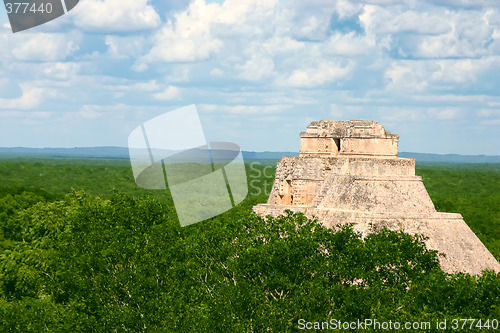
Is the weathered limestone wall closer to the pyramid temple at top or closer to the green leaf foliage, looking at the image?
the pyramid temple at top

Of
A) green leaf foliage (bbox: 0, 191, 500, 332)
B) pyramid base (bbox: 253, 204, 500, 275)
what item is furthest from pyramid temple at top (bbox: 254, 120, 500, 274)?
green leaf foliage (bbox: 0, 191, 500, 332)

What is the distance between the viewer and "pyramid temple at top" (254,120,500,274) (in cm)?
3112

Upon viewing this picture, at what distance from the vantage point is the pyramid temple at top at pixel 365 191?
31125 mm

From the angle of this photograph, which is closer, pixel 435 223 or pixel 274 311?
pixel 274 311

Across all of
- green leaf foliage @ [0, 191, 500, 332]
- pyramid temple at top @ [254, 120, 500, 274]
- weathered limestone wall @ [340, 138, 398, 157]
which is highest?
weathered limestone wall @ [340, 138, 398, 157]

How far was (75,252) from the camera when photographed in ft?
110

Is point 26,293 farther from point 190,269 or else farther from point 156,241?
point 190,269

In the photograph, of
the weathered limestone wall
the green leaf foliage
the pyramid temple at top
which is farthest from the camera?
the weathered limestone wall

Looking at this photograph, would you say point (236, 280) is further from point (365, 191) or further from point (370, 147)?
point (370, 147)

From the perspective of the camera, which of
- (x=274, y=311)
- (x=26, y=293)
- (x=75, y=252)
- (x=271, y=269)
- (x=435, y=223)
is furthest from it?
(x=26, y=293)

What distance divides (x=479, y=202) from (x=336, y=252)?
228 ft

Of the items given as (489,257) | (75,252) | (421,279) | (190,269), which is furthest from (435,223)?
(75,252)

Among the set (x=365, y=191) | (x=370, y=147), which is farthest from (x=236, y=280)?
(x=370, y=147)

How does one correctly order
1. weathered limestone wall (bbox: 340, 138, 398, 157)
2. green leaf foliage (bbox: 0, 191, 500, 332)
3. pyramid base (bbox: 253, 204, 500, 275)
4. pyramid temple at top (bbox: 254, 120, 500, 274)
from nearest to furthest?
1. green leaf foliage (bbox: 0, 191, 500, 332)
2. pyramid base (bbox: 253, 204, 500, 275)
3. pyramid temple at top (bbox: 254, 120, 500, 274)
4. weathered limestone wall (bbox: 340, 138, 398, 157)
